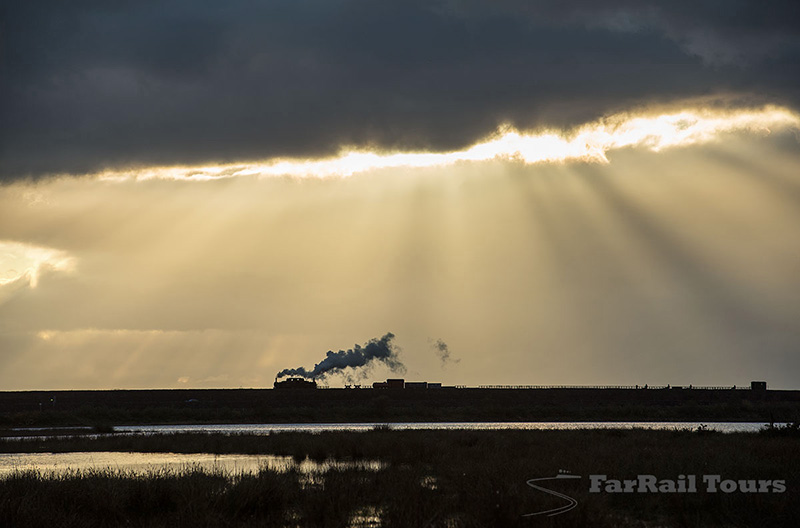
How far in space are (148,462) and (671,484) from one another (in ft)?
86.9

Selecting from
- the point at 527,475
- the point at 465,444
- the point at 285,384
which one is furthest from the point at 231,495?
the point at 285,384

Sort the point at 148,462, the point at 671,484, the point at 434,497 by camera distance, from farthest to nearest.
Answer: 1. the point at 148,462
2. the point at 671,484
3. the point at 434,497

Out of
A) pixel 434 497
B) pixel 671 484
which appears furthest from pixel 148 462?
pixel 671 484

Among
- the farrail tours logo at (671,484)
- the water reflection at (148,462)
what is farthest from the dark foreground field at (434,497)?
the water reflection at (148,462)

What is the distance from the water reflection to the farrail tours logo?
435 inches

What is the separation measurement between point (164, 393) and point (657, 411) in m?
106

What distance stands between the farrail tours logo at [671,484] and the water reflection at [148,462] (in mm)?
11051

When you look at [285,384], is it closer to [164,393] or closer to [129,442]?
[164,393]

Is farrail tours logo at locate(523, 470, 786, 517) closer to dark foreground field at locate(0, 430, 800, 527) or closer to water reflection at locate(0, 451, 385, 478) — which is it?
dark foreground field at locate(0, 430, 800, 527)

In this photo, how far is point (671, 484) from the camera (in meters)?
23.7

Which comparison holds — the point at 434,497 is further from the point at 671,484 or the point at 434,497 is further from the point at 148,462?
the point at 148,462

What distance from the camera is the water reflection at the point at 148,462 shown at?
34.3 metres

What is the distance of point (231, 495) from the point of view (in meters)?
21.9

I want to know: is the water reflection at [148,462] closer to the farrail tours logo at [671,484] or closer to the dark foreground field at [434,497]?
the dark foreground field at [434,497]
